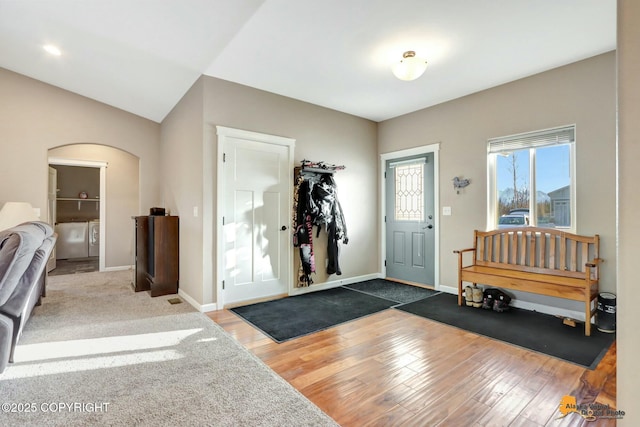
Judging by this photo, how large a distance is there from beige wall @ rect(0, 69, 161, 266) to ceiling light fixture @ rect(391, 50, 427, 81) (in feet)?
15.0

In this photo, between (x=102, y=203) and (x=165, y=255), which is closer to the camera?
(x=165, y=255)

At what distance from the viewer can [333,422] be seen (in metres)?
1.61

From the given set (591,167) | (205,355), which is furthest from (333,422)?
(591,167)

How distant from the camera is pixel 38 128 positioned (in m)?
4.41

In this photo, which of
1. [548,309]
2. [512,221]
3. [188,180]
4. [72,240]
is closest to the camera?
[548,309]

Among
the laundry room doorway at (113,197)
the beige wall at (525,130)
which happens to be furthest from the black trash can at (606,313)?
the laundry room doorway at (113,197)

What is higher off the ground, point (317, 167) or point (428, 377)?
point (317, 167)

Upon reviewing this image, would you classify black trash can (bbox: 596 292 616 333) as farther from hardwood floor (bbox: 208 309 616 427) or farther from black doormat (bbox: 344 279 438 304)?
black doormat (bbox: 344 279 438 304)

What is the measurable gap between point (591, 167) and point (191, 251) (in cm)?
443

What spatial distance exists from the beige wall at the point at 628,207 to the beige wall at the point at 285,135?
3.37 m

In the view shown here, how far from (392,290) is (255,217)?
85.9 inches

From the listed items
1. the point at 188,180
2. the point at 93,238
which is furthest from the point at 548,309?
the point at 93,238

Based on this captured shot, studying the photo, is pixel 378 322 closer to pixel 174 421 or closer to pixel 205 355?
pixel 205 355

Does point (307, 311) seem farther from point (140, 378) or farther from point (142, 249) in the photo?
point (142, 249)
